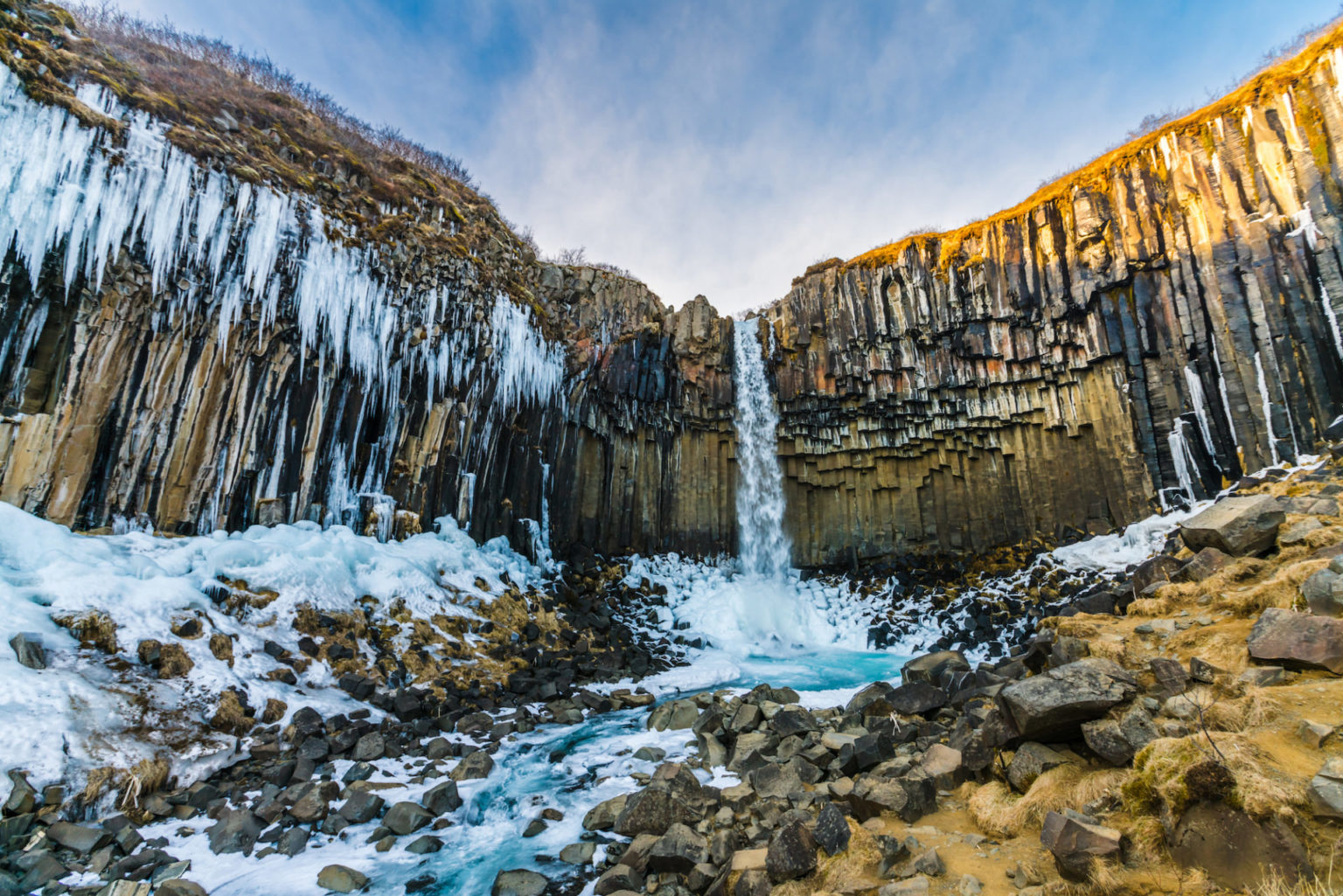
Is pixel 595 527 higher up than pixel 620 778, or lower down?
higher up

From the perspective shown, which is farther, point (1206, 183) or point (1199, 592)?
point (1206, 183)

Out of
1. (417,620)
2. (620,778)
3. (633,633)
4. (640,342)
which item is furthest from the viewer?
(640,342)

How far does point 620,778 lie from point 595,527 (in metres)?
13.7

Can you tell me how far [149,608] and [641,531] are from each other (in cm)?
1494

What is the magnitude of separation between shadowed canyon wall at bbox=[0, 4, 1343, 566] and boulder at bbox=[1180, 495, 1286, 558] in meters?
9.69

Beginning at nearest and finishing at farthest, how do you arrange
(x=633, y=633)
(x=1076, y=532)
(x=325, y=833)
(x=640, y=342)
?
(x=325, y=833)
(x=633, y=633)
(x=1076, y=532)
(x=640, y=342)

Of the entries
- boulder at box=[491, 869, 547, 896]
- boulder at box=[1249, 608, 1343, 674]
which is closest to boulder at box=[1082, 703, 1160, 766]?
boulder at box=[1249, 608, 1343, 674]

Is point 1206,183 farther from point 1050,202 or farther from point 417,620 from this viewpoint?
point 417,620

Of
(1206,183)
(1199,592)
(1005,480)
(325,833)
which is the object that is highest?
(1206,183)

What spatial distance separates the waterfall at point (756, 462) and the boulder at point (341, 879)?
18656 mm

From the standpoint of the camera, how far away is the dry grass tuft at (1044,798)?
11.8ft

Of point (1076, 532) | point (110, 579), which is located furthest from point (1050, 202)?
point (110, 579)

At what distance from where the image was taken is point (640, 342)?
21.6 meters

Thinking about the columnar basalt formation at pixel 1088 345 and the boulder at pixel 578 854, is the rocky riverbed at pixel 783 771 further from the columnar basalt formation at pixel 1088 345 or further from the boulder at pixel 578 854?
the columnar basalt formation at pixel 1088 345
